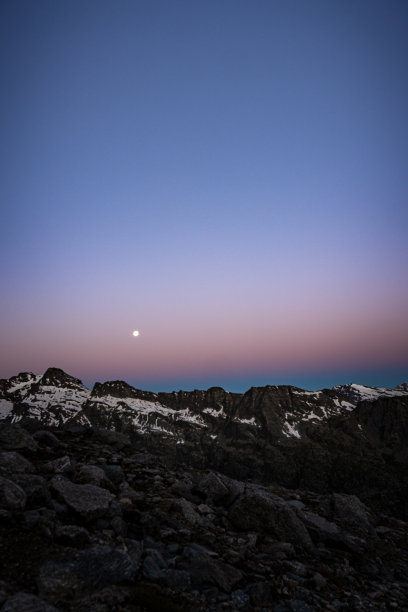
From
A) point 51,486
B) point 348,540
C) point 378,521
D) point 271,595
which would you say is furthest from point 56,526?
point 378,521

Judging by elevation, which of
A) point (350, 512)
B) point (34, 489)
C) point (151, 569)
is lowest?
point (350, 512)

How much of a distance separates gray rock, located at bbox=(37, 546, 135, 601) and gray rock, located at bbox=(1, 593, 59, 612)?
14.1 inches

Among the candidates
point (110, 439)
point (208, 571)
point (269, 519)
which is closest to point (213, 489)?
point (269, 519)

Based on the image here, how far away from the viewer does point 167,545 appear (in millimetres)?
→ 8945

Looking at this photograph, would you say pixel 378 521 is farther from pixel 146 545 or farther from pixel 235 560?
pixel 146 545

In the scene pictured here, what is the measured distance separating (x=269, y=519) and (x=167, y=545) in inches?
189

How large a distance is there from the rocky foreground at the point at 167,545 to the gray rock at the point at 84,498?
0.03 meters

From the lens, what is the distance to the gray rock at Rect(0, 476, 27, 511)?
8086 mm

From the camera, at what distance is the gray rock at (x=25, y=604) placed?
17.0 ft

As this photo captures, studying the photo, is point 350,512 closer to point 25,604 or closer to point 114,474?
point 114,474

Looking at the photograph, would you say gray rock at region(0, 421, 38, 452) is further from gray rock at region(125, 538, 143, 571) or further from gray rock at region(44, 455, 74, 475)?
gray rock at region(125, 538, 143, 571)

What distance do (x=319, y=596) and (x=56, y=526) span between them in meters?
7.09

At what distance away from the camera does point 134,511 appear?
1002 centimetres

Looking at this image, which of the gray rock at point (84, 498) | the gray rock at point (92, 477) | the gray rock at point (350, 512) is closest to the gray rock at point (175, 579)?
the gray rock at point (84, 498)
